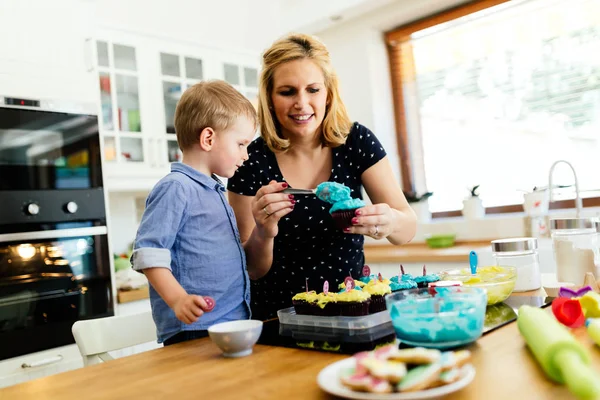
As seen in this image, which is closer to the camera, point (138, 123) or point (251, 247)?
point (251, 247)

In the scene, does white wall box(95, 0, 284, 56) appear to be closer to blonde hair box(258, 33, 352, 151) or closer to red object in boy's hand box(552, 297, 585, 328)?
blonde hair box(258, 33, 352, 151)

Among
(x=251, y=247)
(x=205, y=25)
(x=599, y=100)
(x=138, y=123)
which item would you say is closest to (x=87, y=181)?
(x=138, y=123)

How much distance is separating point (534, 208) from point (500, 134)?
0.60m

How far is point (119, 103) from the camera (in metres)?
3.06

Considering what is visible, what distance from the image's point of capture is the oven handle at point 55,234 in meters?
2.32

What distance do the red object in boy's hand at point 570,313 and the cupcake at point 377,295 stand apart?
328 mm

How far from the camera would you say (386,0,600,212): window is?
3.04m

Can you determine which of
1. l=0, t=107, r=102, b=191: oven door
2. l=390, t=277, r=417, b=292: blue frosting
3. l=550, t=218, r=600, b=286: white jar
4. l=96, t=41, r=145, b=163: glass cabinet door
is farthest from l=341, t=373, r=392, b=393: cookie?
l=96, t=41, r=145, b=163: glass cabinet door

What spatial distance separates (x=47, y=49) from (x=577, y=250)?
2.42 meters

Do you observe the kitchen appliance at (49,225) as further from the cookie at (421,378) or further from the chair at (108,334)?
the cookie at (421,378)

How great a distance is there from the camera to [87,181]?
8.61 feet

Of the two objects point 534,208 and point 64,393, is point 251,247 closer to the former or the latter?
point 64,393

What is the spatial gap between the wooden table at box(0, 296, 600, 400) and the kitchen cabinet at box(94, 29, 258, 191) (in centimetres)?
201

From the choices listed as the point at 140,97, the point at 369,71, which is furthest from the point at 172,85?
the point at 369,71
